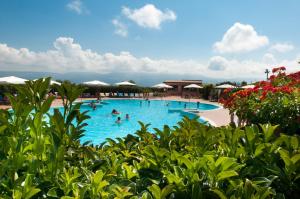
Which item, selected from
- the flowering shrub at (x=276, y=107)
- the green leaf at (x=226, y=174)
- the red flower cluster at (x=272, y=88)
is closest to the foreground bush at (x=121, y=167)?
the green leaf at (x=226, y=174)

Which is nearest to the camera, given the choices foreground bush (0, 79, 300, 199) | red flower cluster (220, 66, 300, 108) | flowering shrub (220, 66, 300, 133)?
foreground bush (0, 79, 300, 199)

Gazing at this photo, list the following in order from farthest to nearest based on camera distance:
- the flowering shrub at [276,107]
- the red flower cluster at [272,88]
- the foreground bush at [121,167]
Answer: the red flower cluster at [272,88], the flowering shrub at [276,107], the foreground bush at [121,167]

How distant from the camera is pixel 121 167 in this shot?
1.79 metres

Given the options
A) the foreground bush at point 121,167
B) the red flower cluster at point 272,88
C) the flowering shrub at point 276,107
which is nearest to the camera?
the foreground bush at point 121,167

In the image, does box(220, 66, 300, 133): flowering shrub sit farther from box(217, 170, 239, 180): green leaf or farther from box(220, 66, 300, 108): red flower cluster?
box(217, 170, 239, 180): green leaf

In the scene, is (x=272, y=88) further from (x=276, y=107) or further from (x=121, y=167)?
(x=121, y=167)

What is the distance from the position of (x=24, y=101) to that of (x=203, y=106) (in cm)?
3794

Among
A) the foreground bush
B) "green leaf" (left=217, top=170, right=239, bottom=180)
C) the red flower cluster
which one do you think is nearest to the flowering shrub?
the red flower cluster

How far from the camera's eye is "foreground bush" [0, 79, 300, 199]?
4.47 feet

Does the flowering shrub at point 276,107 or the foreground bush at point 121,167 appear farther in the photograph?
the flowering shrub at point 276,107

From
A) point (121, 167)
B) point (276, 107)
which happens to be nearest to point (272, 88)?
point (276, 107)

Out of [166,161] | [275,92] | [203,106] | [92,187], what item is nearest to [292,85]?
[275,92]

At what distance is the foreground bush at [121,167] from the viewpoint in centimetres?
136

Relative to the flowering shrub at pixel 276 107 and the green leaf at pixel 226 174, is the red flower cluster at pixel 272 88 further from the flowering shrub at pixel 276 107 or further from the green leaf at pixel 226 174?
the green leaf at pixel 226 174
